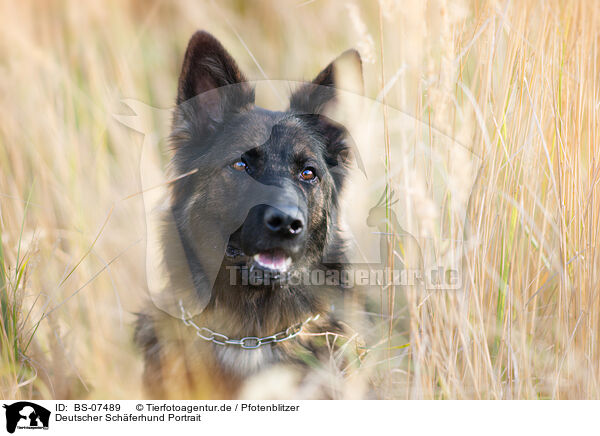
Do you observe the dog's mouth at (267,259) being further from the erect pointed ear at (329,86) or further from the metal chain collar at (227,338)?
the erect pointed ear at (329,86)

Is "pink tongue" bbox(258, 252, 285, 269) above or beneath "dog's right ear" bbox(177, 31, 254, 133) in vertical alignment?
beneath

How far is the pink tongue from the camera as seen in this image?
5.91ft

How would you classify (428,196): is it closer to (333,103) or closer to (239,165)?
(333,103)

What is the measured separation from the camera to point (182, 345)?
205 centimetres

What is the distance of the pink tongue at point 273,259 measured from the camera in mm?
1803

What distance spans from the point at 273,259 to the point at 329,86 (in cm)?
88

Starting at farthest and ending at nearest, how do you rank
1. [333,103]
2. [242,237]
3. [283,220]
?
[333,103]
[242,237]
[283,220]

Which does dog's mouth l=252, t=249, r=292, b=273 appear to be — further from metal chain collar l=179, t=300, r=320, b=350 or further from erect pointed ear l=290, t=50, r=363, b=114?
erect pointed ear l=290, t=50, r=363, b=114

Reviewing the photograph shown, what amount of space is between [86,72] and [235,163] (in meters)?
1.15

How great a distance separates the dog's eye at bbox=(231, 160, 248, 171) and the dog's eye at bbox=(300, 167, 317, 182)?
0.27 meters
